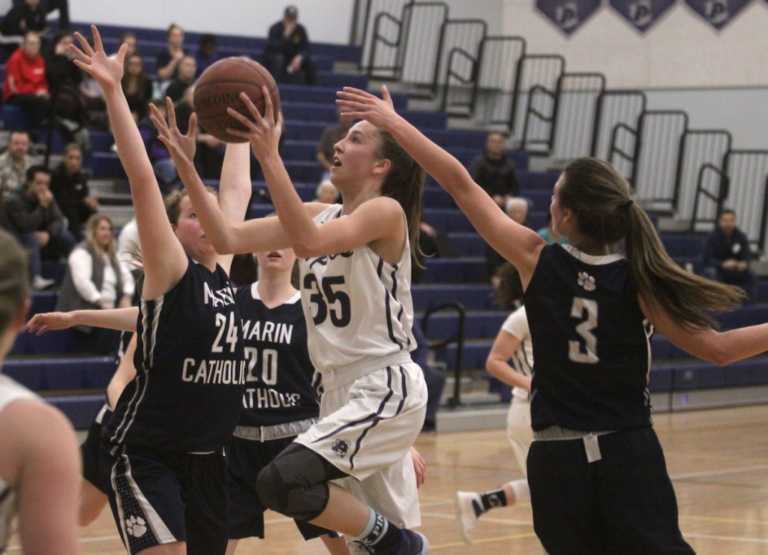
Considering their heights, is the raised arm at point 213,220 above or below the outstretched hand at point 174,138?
below


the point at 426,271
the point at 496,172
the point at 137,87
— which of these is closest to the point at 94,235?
the point at 137,87

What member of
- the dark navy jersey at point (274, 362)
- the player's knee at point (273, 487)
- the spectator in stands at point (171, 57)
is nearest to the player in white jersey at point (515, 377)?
the dark navy jersey at point (274, 362)

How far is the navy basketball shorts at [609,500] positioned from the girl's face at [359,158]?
1066 millimetres

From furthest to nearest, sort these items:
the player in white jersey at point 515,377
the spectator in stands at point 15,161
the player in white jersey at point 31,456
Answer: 1. the spectator in stands at point 15,161
2. the player in white jersey at point 515,377
3. the player in white jersey at point 31,456

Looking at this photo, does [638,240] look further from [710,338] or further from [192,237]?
[192,237]

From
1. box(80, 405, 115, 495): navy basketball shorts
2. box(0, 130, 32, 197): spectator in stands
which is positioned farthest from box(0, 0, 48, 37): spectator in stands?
box(80, 405, 115, 495): navy basketball shorts

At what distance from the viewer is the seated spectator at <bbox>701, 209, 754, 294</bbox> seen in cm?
1559

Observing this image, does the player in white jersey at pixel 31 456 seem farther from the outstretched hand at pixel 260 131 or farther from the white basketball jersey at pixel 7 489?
the outstretched hand at pixel 260 131

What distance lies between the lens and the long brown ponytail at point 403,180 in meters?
4.36

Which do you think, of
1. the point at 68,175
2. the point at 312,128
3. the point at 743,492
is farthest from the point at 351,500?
the point at 312,128

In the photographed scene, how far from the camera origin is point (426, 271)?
14445 mm

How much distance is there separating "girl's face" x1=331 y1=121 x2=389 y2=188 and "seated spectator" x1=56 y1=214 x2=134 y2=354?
6.76 meters

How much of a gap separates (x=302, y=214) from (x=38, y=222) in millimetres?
7956

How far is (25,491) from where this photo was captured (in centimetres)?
211
